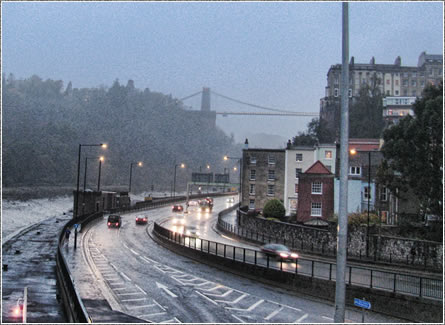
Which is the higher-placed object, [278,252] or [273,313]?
[278,252]

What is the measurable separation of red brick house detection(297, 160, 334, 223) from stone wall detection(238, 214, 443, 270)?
29.0 feet

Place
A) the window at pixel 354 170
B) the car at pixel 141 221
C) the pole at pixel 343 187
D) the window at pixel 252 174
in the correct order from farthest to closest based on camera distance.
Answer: the window at pixel 252 174
the car at pixel 141 221
the window at pixel 354 170
the pole at pixel 343 187

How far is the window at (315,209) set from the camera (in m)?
55.8

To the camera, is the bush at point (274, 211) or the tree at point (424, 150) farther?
the bush at point (274, 211)

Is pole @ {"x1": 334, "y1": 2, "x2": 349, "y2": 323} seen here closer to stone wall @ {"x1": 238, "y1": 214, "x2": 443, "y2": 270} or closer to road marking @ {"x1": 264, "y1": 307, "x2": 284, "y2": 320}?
road marking @ {"x1": 264, "y1": 307, "x2": 284, "y2": 320}

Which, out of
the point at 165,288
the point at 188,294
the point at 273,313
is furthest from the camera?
the point at 165,288

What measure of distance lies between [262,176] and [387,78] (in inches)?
3665

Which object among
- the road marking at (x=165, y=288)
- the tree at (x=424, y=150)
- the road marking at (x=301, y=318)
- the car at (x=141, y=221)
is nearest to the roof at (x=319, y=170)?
the tree at (x=424, y=150)

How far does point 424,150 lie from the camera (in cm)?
3856

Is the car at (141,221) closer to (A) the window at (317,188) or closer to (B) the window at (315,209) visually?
(B) the window at (315,209)

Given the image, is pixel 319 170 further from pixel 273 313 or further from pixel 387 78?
pixel 387 78

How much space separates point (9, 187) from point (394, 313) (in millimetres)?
172213

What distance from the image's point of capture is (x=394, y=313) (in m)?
21.3

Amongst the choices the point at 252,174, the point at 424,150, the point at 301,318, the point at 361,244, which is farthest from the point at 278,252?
the point at 252,174
